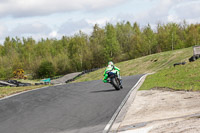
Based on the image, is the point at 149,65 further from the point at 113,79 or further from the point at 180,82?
the point at 180,82

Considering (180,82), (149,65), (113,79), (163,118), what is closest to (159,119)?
(163,118)

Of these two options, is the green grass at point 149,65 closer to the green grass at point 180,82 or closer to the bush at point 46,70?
the green grass at point 180,82

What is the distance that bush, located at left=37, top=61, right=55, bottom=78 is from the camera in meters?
99.1

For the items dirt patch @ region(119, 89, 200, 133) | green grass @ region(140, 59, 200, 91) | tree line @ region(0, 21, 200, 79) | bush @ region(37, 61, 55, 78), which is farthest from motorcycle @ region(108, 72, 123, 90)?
bush @ region(37, 61, 55, 78)

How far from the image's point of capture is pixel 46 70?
99.2 m

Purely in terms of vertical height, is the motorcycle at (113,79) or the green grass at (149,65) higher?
the motorcycle at (113,79)

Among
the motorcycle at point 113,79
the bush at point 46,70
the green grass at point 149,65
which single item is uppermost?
the motorcycle at point 113,79

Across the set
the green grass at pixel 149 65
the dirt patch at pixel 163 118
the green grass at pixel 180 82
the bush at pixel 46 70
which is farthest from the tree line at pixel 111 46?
the dirt patch at pixel 163 118

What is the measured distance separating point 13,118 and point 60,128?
311 centimetres

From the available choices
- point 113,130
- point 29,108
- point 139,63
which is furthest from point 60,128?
point 139,63

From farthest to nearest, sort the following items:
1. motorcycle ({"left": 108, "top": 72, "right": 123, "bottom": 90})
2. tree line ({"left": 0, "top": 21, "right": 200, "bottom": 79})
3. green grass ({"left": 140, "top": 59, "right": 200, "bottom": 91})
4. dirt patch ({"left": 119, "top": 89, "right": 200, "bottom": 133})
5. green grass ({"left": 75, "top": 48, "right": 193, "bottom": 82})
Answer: tree line ({"left": 0, "top": 21, "right": 200, "bottom": 79}) < green grass ({"left": 75, "top": 48, "right": 193, "bottom": 82}) < motorcycle ({"left": 108, "top": 72, "right": 123, "bottom": 90}) < green grass ({"left": 140, "top": 59, "right": 200, "bottom": 91}) < dirt patch ({"left": 119, "top": 89, "right": 200, "bottom": 133})

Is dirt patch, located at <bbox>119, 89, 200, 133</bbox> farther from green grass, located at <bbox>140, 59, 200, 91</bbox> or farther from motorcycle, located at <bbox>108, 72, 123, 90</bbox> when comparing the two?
motorcycle, located at <bbox>108, 72, 123, 90</bbox>

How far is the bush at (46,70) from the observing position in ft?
325

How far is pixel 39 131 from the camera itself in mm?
8047
